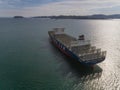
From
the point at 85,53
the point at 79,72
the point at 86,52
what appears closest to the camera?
the point at 79,72

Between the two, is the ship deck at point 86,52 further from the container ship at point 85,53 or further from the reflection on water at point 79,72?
the reflection on water at point 79,72

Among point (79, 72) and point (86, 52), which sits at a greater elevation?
point (86, 52)

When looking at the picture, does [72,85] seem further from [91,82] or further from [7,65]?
[7,65]

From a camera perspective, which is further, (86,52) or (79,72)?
(86,52)

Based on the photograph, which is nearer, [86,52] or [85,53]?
[85,53]

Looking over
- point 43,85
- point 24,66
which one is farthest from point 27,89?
point 24,66

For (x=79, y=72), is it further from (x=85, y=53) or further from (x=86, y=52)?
(x=86, y=52)

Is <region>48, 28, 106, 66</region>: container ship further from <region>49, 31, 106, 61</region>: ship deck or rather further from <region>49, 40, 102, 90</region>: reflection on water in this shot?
<region>49, 40, 102, 90</region>: reflection on water

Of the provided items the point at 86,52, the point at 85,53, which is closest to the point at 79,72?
the point at 85,53

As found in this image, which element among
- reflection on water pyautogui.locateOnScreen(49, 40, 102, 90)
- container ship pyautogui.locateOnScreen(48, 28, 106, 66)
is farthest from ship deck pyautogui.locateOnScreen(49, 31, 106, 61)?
reflection on water pyautogui.locateOnScreen(49, 40, 102, 90)

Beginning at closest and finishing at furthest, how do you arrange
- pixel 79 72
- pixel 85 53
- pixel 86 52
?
pixel 79 72 < pixel 85 53 < pixel 86 52

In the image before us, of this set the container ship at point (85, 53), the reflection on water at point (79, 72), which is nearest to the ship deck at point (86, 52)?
the container ship at point (85, 53)
